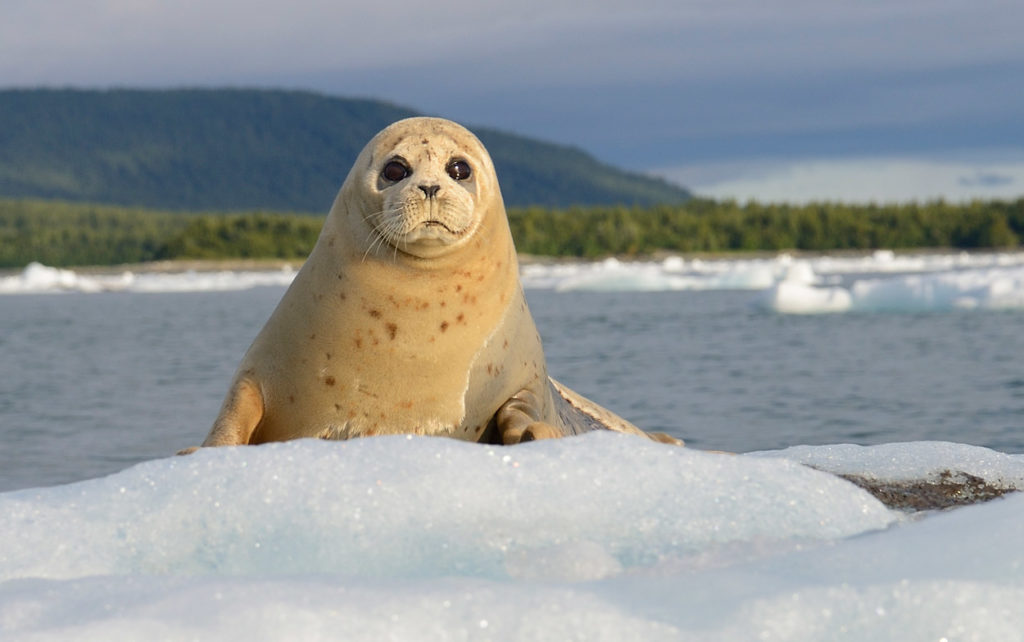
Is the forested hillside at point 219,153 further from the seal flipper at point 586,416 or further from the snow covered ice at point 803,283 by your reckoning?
the seal flipper at point 586,416

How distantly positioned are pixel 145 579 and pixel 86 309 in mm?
25109

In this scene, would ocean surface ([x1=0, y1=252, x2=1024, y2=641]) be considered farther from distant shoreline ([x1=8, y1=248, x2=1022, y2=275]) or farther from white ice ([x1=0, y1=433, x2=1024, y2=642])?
distant shoreline ([x1=8, y1=248, x2=1022, y2=275])

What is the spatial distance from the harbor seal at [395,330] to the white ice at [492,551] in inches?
35.4

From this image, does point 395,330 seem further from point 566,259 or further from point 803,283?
point 566,259

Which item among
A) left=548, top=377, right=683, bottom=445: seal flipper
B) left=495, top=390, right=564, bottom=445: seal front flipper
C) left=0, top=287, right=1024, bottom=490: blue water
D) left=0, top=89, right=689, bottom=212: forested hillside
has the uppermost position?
left=495, top=390, right=564, bottom=445: seal front flipper

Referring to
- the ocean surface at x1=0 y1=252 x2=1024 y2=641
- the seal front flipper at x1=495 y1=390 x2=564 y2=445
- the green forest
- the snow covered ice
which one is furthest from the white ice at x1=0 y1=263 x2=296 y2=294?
the ocean surface at x1=0 y1=252 x2=1024 y2=641

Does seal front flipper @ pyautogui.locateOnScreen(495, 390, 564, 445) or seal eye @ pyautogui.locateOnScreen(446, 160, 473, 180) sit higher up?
seal eye @ pyautogui.locateOnScreen(446, 160, 473, 180)

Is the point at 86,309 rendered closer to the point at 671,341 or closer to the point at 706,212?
the point at 671,341

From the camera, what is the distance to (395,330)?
370 cm

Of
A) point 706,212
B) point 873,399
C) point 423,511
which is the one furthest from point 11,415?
point 706,212

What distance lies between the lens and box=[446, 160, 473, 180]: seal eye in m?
3.68

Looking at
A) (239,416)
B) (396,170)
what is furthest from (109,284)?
(396,170)

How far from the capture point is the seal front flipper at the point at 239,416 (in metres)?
3.62

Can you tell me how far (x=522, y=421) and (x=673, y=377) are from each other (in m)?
7.69
